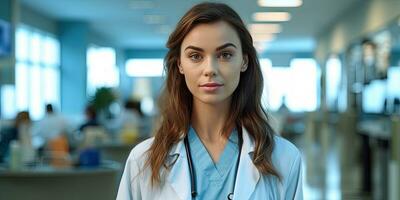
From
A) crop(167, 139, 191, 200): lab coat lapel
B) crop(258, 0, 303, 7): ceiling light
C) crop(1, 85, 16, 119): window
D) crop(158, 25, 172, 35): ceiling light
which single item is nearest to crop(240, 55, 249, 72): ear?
crop(167, 139, 191, 200): lab coat lapel

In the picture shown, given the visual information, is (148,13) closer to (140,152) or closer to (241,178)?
(140,152)

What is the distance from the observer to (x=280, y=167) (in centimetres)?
181

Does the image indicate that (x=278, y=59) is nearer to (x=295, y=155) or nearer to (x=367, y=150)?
(x=367, y=150)

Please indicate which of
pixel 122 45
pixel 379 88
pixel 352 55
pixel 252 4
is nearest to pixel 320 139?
pixel 352 55

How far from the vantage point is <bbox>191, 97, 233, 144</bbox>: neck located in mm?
1860

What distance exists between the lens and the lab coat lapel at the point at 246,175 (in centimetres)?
172

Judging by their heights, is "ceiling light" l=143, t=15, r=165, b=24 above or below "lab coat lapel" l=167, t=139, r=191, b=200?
above

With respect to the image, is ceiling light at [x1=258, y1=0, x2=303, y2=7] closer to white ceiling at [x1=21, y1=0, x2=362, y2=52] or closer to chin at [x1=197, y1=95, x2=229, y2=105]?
white ceiling at [x1=21, y1=0, x2=362, y2=52]

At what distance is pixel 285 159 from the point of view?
182 cm

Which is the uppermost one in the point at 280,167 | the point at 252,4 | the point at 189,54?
the point at 252,4

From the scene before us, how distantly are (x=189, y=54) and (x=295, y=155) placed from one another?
1.20 ft

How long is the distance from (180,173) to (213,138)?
154 mm

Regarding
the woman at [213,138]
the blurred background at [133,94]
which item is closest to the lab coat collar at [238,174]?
the woman at [213,138]

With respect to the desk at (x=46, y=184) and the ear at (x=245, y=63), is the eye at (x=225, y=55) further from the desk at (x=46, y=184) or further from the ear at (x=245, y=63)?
the desk at (x=46, y=184)
